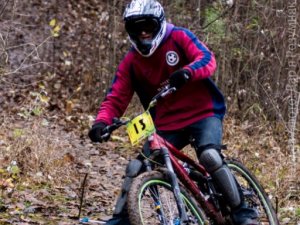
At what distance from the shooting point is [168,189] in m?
4.98

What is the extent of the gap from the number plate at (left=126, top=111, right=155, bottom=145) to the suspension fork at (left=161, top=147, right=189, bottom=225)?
6.6 inches

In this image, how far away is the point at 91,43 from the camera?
15.0 m

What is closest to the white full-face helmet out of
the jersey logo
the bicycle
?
the jersey logo

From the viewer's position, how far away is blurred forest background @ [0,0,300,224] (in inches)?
320

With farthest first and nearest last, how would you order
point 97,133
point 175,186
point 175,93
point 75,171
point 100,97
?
point 100,97
point 75,171
point 175,93
point 97,133
point 175,186

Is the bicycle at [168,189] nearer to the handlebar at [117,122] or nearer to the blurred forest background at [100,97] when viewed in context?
the handlebar at [117,122]

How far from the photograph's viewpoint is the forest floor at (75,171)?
286 inches

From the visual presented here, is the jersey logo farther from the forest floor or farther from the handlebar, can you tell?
the forest floor

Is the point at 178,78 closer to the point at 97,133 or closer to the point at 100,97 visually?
the point at 97,133

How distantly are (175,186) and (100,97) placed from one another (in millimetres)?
9027

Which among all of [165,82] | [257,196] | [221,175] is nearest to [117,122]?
[165,82]

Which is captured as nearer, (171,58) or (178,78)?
(178,78)

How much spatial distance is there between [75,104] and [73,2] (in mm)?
4930

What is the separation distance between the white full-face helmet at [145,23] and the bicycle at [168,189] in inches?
16.3
